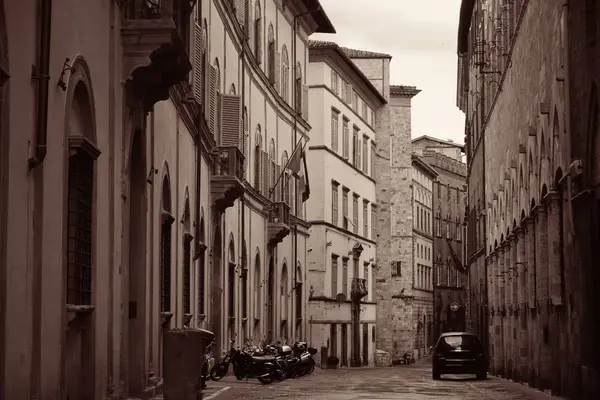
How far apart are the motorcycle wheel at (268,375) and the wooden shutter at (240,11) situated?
995 cm

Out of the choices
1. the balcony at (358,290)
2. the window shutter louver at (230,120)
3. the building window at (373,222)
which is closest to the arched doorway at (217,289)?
the window shutter louver at (230,120)

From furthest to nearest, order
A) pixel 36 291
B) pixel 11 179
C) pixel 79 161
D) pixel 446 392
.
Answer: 1. pixel 446 392
2. pixel 79 161
3. pixel 36 291
4. pixel 11 179

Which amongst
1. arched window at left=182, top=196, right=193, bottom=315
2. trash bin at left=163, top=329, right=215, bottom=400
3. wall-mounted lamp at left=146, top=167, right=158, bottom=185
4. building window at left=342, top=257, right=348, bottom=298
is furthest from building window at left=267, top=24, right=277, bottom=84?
trash bin at left=163, top=329, right=215, bottom=400

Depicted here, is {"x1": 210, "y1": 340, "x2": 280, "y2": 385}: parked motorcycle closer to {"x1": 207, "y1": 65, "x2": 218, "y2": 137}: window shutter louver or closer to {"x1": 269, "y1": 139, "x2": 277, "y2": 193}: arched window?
{"x1": 207, "y1": 65, "x2": 218, "y2": 137}: window shutter louver

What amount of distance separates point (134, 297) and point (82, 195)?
4.99 m

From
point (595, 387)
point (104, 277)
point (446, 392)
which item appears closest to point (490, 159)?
point (446, 392)

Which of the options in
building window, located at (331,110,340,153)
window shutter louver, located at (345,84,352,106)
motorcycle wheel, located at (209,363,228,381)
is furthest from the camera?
window shutter louver, located at (345,84,352,106)

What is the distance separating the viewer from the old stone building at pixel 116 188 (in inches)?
483

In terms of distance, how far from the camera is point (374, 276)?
70.9m

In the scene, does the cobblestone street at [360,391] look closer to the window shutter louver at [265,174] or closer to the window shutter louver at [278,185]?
the window shutter louver at [265,174]

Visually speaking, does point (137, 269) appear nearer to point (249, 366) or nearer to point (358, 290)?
point (249, 366)

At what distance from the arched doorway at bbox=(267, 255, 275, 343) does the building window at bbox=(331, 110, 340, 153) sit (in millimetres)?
15628

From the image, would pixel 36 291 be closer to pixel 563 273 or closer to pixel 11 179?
pixel 11 179

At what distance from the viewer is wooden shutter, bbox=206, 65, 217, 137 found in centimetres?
3081
